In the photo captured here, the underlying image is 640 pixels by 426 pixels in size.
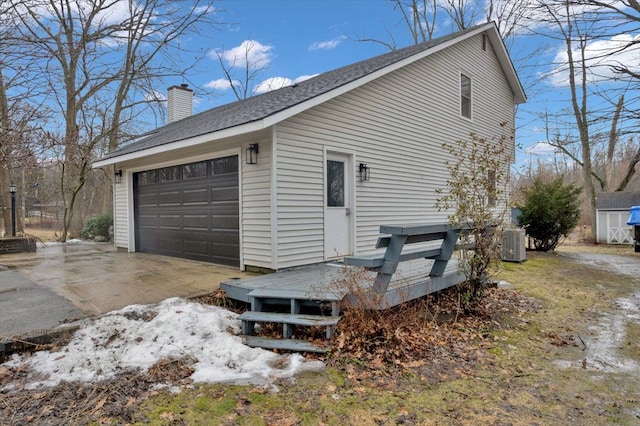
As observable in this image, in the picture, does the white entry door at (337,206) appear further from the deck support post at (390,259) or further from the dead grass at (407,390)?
the deck support post at (390,259)

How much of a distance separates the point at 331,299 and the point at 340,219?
3.19m

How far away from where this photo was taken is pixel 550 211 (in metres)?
10.8

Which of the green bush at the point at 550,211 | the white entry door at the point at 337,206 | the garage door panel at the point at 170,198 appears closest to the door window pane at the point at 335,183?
the white entry door at the point at 337,206

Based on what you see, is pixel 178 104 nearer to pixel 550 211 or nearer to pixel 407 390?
pixel 550 211

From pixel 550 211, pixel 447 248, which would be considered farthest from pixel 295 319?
pixel 550 211

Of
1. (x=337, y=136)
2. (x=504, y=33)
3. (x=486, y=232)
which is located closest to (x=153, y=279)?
(x=337, y=136)

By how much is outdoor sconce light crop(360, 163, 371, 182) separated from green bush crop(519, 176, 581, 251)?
6.13 m

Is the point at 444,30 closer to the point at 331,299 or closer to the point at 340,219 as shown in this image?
the point at 340,219

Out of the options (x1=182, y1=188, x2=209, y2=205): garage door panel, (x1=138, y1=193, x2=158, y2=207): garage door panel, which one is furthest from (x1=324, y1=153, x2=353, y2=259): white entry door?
(x1=138, y1=193, x2=158, y2=207): garage door panel

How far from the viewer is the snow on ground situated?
10.0 ft

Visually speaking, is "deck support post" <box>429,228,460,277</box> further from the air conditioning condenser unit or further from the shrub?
the air conditioning condenser unit

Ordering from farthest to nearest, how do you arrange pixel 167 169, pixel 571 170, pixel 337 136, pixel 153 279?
pixel 571 170 < pixel 167 169 < pixel 337 136 < pixel 153 279

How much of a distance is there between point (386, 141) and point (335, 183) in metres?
1.77

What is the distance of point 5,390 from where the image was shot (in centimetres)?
279
